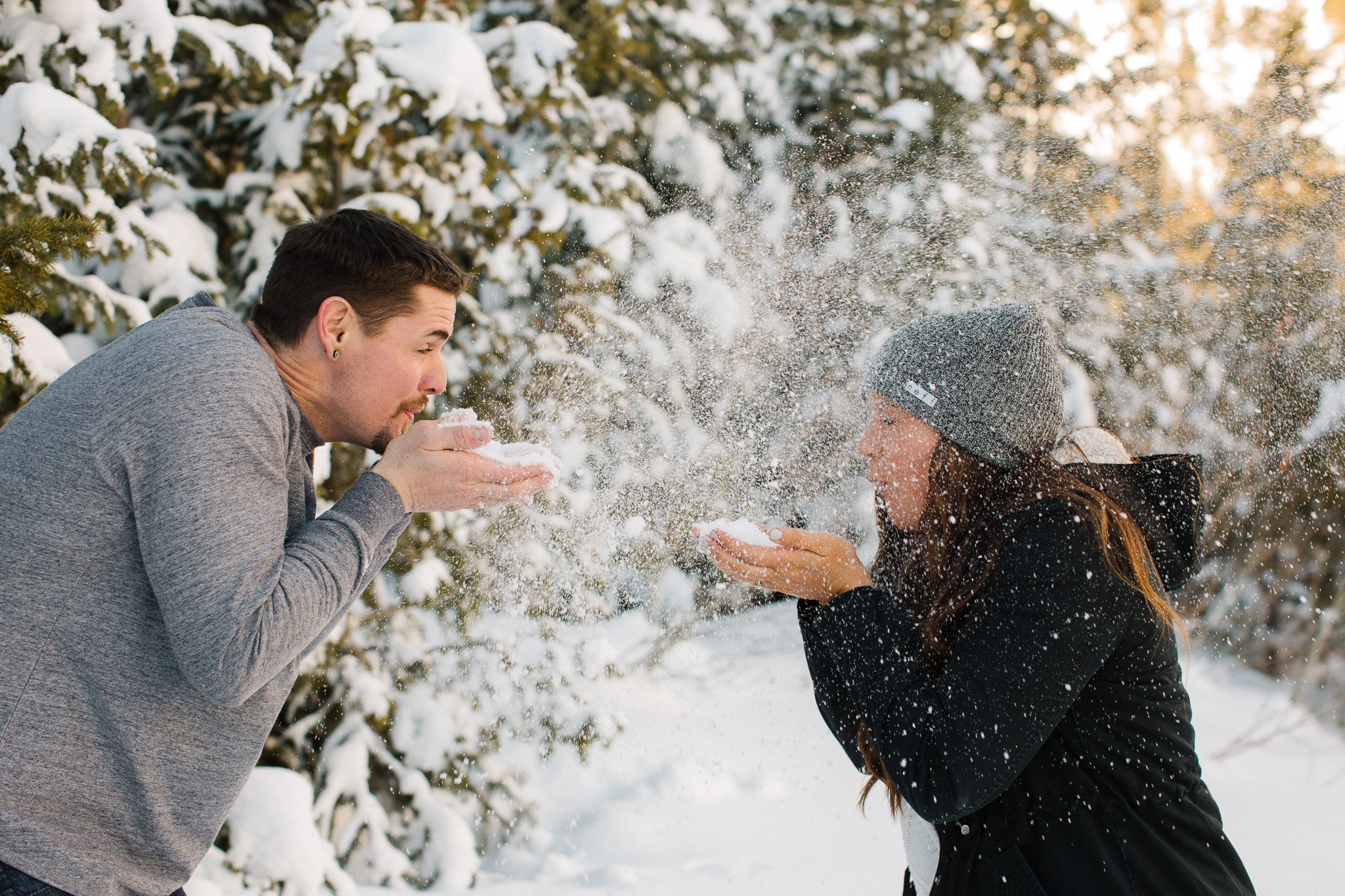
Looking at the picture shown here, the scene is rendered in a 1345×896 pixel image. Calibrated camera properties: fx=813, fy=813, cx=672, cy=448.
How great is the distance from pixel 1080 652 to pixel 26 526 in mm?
1649

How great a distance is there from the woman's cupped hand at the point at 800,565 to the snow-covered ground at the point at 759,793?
116 inches

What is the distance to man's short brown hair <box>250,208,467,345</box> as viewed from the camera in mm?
1543

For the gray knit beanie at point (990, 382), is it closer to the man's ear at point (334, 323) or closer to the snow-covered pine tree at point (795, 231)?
the man's ear at point (334, 323)

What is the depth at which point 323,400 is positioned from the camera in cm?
159

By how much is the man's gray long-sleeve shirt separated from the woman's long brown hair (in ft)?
3.46

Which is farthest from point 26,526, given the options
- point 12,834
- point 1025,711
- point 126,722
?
point 1025,711

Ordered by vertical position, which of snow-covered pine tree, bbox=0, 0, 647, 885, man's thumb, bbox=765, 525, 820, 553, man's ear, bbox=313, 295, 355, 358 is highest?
man's ear, bbox=313, 295, 355, 358

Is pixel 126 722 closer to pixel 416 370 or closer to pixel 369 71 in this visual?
pixel 416 370

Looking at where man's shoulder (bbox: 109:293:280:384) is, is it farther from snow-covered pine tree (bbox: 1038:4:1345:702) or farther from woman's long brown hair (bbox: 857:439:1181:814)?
snow-covered pine tree (bbox: 1038:4:1345:702)

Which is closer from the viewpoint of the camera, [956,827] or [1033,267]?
[956,827]

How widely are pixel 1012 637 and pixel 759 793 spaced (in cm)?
422

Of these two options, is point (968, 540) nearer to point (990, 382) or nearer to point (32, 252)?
point (990, 382)

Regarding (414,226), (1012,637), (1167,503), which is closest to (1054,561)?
(1012,637)

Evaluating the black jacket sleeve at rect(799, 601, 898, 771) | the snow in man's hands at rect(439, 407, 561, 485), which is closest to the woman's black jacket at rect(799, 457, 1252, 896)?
the black jacket sleeve at rect(799, 601, 898, 771)
